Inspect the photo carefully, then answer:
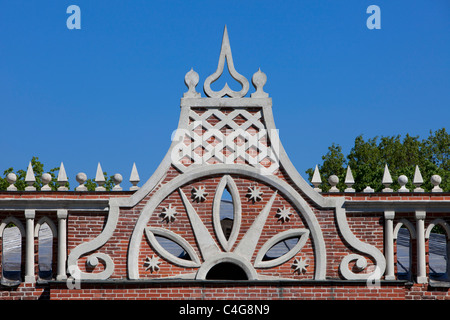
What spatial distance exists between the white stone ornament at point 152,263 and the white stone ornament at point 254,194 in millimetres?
2478

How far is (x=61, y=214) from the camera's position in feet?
62.8

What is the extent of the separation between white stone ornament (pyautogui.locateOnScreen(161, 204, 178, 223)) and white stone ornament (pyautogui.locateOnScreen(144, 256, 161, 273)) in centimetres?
90

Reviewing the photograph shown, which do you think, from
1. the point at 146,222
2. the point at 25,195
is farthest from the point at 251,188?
the point at 25,195

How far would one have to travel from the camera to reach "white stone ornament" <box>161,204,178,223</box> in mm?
18781

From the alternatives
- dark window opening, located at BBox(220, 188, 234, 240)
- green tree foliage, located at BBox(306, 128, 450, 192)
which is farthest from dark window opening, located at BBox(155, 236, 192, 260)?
green tree foliage, located at BBox(306, 128, 450, 192)

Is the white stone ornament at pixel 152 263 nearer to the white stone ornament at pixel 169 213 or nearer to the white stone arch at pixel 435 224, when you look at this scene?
the white stone ornament at pixel 169 213

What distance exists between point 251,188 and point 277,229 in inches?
42.6

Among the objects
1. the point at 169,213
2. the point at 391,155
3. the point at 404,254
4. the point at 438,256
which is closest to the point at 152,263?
the point at 169,213

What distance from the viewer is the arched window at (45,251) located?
63.7ft

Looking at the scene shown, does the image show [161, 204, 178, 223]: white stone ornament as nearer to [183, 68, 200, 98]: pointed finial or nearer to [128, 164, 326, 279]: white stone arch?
[128, 164, 326, 279]: white stone arch

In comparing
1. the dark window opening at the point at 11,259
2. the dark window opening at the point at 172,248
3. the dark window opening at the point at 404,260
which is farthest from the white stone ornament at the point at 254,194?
the dark window opening at the point at 11,259

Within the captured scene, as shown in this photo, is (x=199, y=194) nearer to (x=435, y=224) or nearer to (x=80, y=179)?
(x=80, y=179)

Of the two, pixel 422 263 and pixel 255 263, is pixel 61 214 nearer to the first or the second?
pixel 255 263

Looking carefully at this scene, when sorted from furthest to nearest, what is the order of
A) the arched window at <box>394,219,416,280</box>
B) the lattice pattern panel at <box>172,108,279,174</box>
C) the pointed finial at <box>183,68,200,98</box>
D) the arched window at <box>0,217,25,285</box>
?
the arched window at <box>0,217,25,285</box> < the arched window at <box>394,219,416,280</box> < the pointed finial at <box>183,68,200,98</box> < the lattice pattern panel at <box>172,108,279,174</box>
